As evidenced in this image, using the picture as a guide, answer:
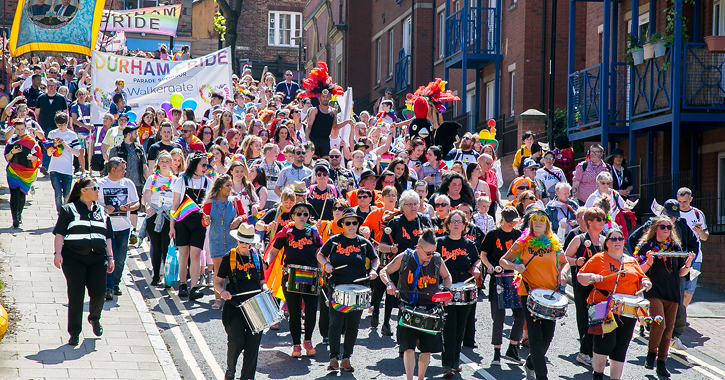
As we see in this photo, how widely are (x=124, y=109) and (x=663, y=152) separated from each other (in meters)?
11.9

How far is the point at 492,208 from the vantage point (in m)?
13.5

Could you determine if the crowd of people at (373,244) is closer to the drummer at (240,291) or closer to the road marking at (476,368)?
the drummer at (240,291)

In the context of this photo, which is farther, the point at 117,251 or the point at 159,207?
the point at 159,207

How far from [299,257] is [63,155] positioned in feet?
24.3

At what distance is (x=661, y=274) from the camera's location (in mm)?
10070

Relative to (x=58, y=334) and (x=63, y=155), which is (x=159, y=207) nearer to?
(x=58, y=334)

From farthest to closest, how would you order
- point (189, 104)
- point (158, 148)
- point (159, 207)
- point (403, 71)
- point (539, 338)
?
1. point (403, 71)
2. point (189, 104)
3. point (158, 148)
4. point (159, 207)
5. point (539, 338)

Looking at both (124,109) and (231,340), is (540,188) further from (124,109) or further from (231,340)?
(124,109)

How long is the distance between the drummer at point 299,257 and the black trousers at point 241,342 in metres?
1.26

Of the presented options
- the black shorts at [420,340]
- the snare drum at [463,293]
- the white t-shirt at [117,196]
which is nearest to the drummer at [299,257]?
the black shorts at [420,340]

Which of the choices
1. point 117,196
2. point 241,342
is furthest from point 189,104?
point 241,342

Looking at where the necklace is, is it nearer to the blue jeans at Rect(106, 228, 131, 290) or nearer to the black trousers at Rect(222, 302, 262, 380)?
the blue jeans at Rect(106, 228, 131, 290)

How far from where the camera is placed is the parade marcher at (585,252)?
9.73 m

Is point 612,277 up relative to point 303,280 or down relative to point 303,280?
up
